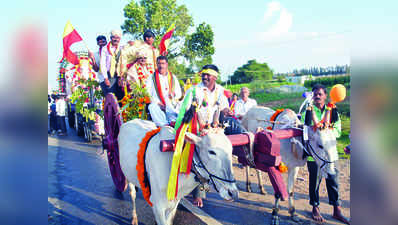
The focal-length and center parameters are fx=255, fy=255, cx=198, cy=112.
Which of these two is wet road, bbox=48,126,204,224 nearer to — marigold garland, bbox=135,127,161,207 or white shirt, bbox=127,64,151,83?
marigold garland, bbox=135,127,161,207

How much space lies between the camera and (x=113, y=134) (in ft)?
16.8

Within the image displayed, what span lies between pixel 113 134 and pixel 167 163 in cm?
231

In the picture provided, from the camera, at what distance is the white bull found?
2678 millimetres

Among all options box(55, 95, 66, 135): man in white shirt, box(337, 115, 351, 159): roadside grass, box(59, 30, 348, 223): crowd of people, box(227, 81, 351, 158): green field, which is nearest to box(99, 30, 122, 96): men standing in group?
box(59, 30, 348, 223): crowd of people

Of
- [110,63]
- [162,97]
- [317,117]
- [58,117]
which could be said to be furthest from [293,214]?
[58,117]

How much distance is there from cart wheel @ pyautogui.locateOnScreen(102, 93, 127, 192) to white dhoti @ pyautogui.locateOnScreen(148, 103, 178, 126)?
84cm
